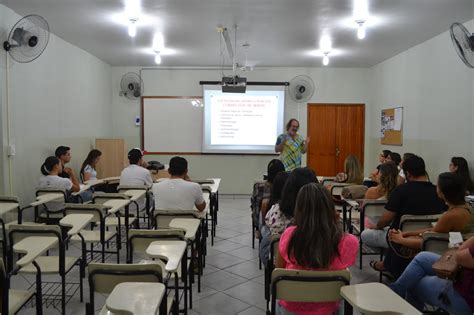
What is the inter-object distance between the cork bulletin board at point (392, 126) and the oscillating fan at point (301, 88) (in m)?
1.62

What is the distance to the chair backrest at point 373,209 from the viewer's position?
378cm

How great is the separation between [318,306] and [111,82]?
8.06 meters

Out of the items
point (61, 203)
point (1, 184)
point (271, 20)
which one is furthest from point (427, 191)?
point (1, 184)

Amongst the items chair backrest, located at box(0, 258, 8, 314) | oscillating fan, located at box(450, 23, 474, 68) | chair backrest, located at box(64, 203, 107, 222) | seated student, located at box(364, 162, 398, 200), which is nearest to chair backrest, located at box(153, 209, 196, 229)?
chair backrest, located at box(64, 203, 107, 222)

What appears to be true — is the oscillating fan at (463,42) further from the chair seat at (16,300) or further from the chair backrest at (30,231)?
the chair seat at (16,300)

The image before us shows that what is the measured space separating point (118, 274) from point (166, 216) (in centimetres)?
135

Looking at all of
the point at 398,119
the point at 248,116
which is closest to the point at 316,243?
the point at 398,119

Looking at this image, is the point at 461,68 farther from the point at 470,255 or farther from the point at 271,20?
the point at 470,255

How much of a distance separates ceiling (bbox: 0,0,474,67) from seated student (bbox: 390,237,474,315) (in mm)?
2987

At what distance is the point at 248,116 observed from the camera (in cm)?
875

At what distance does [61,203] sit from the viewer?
14.8 ft

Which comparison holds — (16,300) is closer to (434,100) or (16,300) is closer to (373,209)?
(373,209)

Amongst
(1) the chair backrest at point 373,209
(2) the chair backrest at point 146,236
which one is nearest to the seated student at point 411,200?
(1) the chair backrest at point 373,209

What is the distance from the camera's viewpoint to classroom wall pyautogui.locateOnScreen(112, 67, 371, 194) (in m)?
8.86
